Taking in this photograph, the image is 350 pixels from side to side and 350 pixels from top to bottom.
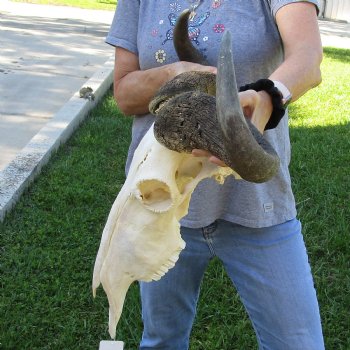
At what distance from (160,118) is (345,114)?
700cm

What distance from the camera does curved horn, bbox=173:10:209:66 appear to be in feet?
6.46

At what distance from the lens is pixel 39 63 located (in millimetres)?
10414

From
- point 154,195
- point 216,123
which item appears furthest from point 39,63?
point 216,123

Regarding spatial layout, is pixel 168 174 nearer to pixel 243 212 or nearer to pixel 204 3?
pixel 243 212

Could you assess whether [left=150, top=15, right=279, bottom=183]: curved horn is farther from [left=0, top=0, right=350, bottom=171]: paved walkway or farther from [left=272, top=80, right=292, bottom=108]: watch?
[left=0, top=0, right=350, bottom=171]: paved walkway

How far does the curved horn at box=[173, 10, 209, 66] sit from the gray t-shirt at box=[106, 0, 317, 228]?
0.34 feet

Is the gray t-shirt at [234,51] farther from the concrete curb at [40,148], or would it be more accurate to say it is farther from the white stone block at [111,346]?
the concrete curb at [40,148]

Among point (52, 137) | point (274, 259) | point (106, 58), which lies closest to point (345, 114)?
point (52, 137)

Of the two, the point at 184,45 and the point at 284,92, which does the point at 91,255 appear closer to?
the point at 184,45

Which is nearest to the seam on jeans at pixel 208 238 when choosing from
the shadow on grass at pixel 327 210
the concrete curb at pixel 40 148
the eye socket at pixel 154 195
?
the eye socket at pixel 154 195

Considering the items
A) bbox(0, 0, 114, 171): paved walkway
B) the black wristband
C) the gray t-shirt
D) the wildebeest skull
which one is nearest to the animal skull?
the wildebeest skull

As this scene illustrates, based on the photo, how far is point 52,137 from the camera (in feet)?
21.0

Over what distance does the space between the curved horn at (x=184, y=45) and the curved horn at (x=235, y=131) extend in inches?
24.7

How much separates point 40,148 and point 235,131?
4940 mm
